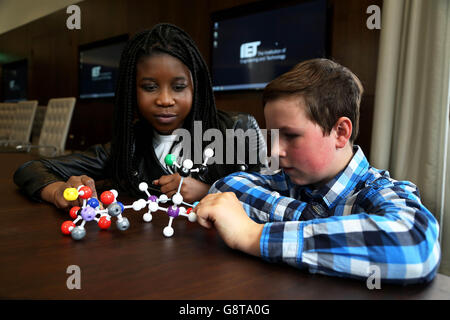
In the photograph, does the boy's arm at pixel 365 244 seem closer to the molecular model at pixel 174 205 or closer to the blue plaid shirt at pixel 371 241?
the blue plaid shirt at pixel 371 241

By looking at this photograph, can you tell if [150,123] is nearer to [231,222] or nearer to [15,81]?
[231,222]

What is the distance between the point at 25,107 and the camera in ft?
A: 13.5

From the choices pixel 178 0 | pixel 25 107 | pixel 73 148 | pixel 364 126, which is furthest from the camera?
pixel 73 148

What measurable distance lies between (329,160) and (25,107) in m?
4.27

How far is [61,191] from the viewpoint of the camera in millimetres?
755

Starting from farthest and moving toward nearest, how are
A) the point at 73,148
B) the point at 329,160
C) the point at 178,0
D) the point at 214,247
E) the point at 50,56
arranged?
the point at 50,56 < the point at 73,148 < the point at 178,0 < the point at 329,160 < the point at 214,247

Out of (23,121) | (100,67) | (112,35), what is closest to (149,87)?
(23,121)

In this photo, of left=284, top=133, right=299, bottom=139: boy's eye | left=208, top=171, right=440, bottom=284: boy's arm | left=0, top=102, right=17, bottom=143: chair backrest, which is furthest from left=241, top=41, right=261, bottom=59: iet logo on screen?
left=0, top=102, right=17, bottom=143: chair backrest

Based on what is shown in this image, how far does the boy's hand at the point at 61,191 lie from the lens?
720mm

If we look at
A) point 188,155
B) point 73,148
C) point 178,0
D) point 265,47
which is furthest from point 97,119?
point 188,155

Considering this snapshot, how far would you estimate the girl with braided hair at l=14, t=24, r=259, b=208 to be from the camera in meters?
0.91
